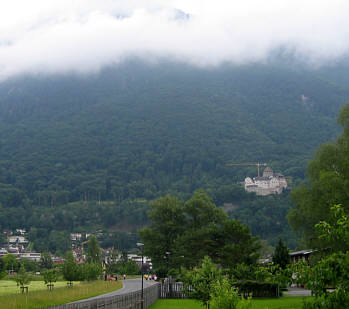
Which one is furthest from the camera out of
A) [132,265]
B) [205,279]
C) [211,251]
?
[132,265]

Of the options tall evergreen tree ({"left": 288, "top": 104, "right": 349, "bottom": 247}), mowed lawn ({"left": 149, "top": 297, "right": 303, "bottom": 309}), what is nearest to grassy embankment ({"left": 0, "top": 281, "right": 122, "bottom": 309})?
mowed lawn ({"left": 149, "top": 297, "right": 303, "bottom": 309})

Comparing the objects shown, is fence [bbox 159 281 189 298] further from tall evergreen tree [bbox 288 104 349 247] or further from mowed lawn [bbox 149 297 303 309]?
tall evergreen tree [bbox 288 104 349 247]

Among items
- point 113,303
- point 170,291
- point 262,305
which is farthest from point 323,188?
point 113,303

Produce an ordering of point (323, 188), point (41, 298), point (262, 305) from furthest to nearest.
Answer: point (323, 188), point (262, 305), point (41, 298)

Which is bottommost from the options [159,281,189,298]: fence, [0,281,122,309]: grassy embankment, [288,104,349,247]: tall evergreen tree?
[159,281,189,298]: fence

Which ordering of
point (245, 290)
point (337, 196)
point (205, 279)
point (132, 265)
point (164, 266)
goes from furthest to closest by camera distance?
1. point (132, 265)
2. point (164, 266)
3. point (245, 290)
4. point (337, 196)
5. point (205, 279)

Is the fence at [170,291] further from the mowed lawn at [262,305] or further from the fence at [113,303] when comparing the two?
the fence at [113,303]

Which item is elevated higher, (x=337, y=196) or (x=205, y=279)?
(x=337, y=196)

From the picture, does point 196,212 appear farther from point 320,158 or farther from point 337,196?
point 337,196

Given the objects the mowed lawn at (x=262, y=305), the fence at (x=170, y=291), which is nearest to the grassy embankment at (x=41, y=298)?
the mowed lawn at (x=262, y=305)

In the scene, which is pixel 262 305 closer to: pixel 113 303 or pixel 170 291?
pixel 170 291

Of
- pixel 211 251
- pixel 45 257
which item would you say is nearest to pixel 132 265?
pixel 45 257

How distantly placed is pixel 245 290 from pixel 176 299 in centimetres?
645

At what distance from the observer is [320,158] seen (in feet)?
141
